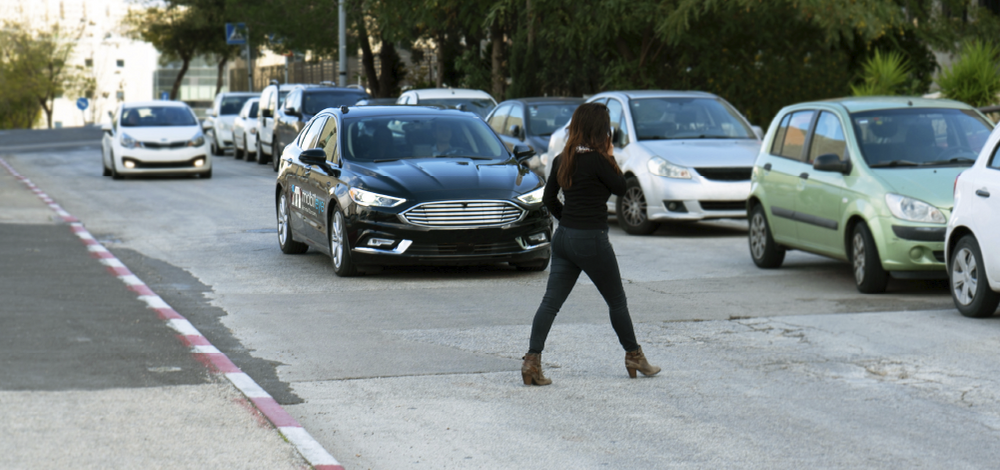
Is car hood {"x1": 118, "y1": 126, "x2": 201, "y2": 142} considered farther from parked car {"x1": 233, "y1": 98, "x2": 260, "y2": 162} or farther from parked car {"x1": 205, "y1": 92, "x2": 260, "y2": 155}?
parked car {"x1": 205, "y1": 92, "x2": 260, "y2": 155}

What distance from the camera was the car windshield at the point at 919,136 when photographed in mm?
11000

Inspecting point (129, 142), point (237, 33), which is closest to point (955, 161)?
point (129, 142)

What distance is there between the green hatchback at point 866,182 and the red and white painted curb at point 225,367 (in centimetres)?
519

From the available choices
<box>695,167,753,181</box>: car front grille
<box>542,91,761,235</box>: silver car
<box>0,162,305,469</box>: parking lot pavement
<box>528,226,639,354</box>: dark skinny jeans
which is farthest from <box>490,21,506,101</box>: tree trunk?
<box>528,226,639,354</box>: dark skinny jeans

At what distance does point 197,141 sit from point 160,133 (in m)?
0.72

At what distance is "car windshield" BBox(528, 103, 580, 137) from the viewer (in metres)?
19.4

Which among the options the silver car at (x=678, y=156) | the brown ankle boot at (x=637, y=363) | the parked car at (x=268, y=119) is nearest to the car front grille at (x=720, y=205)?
the silver car at (x=678, y=156)

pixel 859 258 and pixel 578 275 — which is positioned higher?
pixel 578 275

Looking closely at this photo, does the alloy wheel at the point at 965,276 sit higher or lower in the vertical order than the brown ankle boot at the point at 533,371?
higher

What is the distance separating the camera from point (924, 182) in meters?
10.5

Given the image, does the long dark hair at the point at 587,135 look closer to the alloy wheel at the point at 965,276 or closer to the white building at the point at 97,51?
the alloy wheel at the point at 965,276

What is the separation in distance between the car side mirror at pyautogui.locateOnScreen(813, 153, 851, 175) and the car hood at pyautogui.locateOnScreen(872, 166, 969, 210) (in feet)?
0.85

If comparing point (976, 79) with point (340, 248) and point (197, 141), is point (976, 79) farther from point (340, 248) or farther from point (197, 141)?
point (197, 141)

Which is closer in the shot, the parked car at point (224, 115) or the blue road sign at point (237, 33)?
the parked car at point (224, 115)
